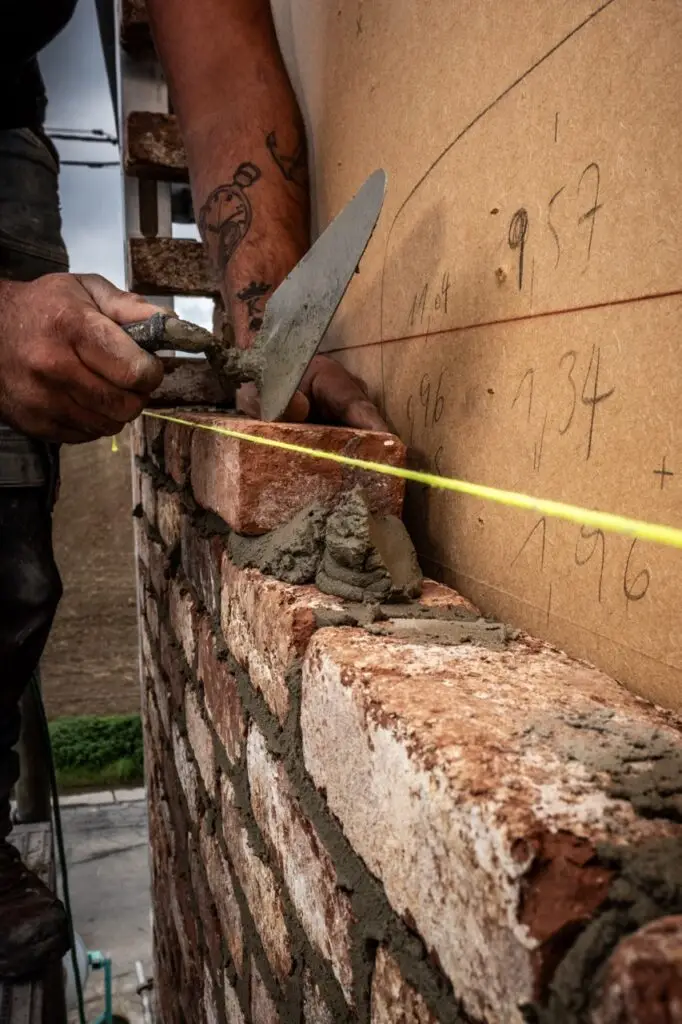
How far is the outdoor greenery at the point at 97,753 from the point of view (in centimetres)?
606

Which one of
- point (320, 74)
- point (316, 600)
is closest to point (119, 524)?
point (320, 74)

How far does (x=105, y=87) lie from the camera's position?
4.81 meters

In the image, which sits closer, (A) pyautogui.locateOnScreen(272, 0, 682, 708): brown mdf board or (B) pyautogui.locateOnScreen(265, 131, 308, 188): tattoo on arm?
(A) pyautogui.locateOnScreen(272, 0, 682, 708): brown mdf board

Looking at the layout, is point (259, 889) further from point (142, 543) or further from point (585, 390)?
point (142, 543)

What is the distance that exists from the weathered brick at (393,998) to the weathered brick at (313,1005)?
0.13 m

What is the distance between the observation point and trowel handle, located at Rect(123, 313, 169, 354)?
1.04m

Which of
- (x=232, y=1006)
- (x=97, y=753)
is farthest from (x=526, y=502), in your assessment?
(x=97, y=753)

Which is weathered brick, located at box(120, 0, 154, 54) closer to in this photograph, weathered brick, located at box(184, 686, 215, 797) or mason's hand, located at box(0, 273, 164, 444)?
mason's hand, located at box(0, 273, 164, 444)

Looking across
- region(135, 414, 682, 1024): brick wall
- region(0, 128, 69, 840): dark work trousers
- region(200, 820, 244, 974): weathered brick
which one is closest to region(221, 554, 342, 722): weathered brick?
region(135, 414, 682, 1024): brick wall

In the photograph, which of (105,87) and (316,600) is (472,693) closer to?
(316,600)

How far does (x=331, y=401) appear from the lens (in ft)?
3.78

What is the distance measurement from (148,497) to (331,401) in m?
1.00

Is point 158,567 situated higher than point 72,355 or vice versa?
point 72,355

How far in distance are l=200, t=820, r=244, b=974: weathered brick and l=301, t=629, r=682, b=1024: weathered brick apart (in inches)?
19.9
